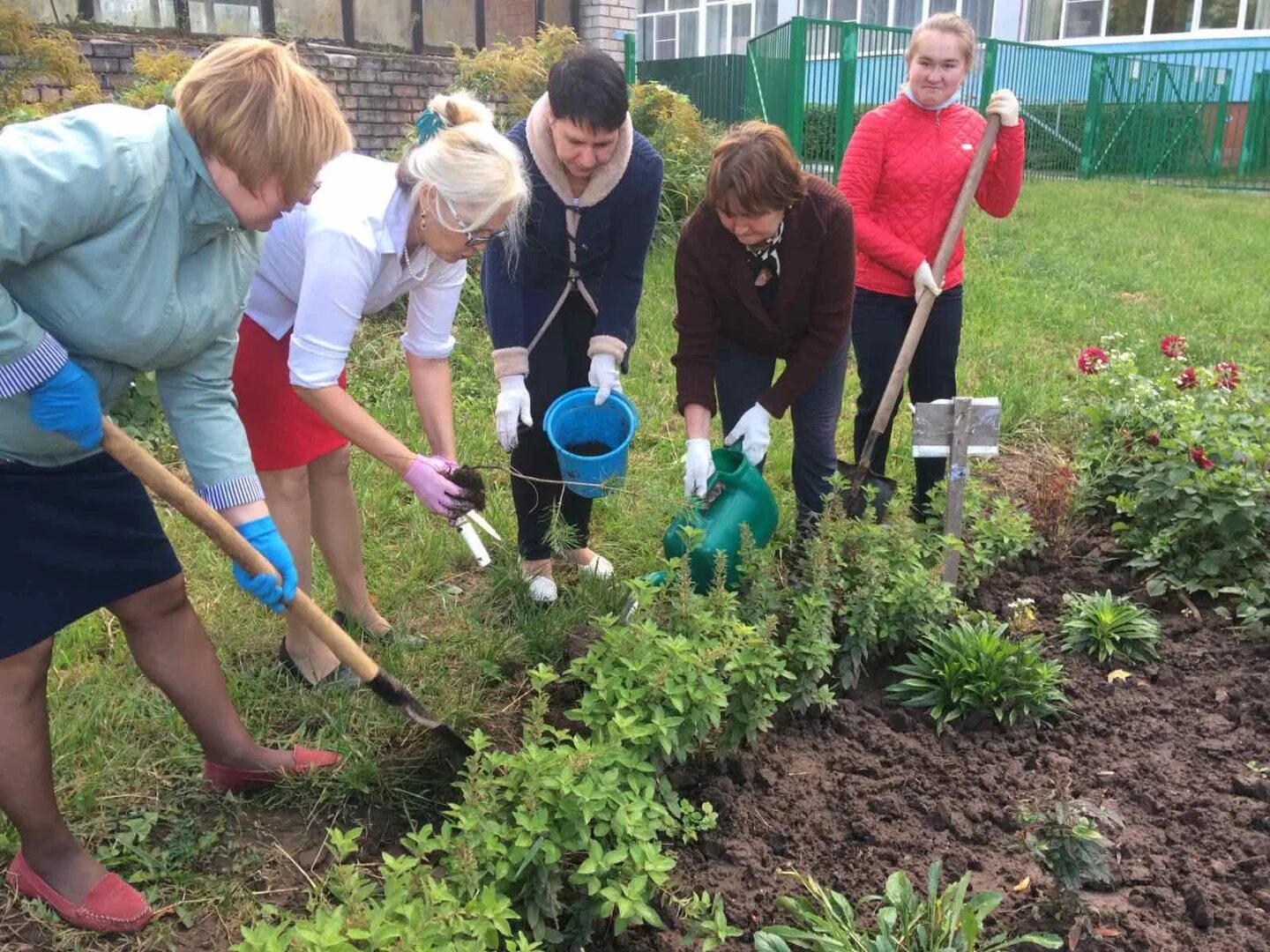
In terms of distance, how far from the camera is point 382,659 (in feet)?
9.14

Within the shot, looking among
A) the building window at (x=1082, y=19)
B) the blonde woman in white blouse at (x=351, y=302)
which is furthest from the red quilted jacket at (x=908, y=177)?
the building window at (x=1082, y=19)

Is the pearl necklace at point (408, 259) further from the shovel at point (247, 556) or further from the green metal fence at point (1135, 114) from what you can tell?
the green metal fence at point (1135, 114)

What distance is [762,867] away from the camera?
210 cm

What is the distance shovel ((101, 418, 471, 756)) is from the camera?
1.70 m

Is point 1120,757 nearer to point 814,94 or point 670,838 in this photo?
point 670,838

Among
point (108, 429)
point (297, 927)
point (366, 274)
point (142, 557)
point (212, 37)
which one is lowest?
point (297, 927)

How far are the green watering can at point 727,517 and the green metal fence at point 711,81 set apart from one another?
9.83 m

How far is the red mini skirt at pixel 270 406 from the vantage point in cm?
241

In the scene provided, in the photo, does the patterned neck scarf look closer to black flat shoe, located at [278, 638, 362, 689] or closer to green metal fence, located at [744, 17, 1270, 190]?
black flat shoe, located at [278, 638, 362, 689]

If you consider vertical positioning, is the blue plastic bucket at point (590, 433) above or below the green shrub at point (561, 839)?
above

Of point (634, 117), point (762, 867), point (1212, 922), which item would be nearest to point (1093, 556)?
point (1212, 922)

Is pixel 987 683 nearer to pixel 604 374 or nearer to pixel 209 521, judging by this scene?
pixel 604 374

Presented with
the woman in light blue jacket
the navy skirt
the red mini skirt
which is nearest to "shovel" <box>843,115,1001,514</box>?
the red mini skirt

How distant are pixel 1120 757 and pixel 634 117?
6579mm
